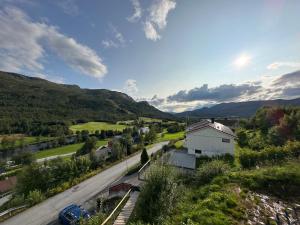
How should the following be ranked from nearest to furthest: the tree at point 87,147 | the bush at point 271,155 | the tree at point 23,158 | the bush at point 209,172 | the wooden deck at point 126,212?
1. the wooden deck at point 126,212
2. the bush at point 209,172
3. the bush at point 271,155
4. the tree at point 87,147
5. the tree at point 23,158

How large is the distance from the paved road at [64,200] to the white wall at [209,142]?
1450 centimetres

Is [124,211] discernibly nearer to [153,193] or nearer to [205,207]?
[153,193]

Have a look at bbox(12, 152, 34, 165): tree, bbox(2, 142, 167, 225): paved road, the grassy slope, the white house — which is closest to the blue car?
bbox(2, 142, 167, 225): paved road

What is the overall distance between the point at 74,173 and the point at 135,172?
1345 centimetres

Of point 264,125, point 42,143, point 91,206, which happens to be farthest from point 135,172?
point 42,143

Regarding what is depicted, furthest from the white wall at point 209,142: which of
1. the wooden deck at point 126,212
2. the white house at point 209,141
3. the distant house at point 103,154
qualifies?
the distant house at point 103,154

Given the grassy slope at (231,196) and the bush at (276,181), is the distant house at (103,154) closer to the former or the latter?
the grassy slope at (231,196)

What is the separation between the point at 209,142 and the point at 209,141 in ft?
0.60

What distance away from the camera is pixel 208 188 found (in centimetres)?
1354

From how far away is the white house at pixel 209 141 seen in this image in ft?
110

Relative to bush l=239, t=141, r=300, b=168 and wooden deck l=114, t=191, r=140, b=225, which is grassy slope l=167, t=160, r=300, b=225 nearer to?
wooden deck l=114, t=191, r=140, b=225

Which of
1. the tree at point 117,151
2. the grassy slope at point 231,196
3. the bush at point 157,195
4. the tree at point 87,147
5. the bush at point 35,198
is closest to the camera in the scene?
the grassy slope at point 231,196

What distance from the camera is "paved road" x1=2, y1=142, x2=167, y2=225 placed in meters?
22.7

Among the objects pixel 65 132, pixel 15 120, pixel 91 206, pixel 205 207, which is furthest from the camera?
pixel 15 120
